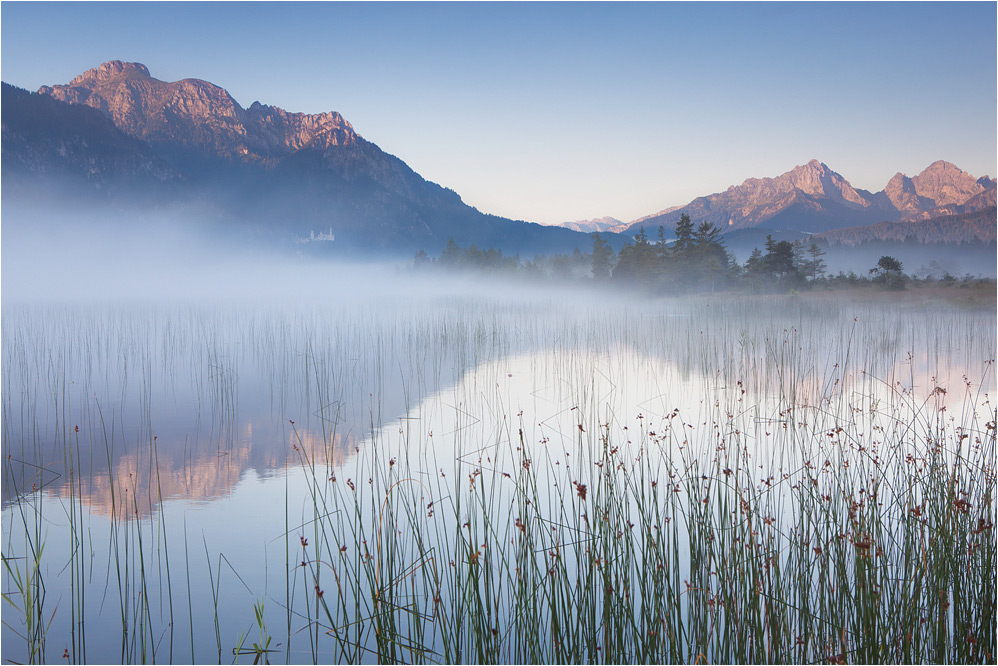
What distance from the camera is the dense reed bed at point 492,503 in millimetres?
2443

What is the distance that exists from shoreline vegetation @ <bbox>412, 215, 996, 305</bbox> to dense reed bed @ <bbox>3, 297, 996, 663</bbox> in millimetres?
16380

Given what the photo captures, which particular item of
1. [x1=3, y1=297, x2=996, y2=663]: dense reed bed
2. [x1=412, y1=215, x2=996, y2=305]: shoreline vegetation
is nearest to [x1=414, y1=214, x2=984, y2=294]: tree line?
[x1=412, y1=215, x2=996, y2=305]: shoreline vegetation

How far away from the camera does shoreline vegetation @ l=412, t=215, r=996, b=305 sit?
24969mm

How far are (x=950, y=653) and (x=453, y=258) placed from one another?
6650 cm

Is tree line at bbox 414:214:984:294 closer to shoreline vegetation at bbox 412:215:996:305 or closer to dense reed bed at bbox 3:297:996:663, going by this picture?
shoreline vegetation at bbox 412:215:996:305

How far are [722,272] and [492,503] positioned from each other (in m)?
38.4

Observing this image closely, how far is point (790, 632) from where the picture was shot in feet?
7.75

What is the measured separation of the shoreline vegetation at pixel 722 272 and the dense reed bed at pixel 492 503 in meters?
16.4

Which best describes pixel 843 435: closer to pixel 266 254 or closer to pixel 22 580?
pixel 22 580

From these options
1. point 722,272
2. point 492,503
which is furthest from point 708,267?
point 492,503

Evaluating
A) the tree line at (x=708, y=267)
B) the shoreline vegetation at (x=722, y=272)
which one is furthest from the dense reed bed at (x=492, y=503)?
the tree line at (x=708, y=267)

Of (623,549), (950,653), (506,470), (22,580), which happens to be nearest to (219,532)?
(22,580)

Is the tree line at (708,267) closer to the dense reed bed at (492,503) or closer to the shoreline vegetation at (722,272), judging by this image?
the shoreline vegetation at (722,272)

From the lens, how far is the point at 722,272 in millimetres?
38594
